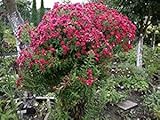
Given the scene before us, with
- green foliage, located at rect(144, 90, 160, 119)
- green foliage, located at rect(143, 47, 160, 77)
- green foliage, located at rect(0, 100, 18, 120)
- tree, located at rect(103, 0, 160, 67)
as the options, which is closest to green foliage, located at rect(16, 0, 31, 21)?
green foliage, located at rect(143, 47, 160, 77)

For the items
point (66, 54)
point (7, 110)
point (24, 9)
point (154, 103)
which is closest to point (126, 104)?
point (154, 103)

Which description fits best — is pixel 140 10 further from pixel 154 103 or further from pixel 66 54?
pixel 66 54

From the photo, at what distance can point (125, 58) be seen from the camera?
276 inches

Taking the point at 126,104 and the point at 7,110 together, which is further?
the point at 126,104

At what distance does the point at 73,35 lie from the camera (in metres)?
3.33

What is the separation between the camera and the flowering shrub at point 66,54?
331 centimetres

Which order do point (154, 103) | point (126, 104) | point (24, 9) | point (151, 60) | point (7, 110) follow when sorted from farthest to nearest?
point (24, 9) → point (151, 60) → point (126, 104) → point (154, 103) → point (7, 110)

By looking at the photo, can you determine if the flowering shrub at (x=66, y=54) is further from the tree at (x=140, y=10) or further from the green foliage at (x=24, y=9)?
the green foliage at (x=24, y=9)

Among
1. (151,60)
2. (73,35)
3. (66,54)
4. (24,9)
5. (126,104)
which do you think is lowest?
(126,104)

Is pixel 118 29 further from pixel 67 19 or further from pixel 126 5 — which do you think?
pixel 126 5

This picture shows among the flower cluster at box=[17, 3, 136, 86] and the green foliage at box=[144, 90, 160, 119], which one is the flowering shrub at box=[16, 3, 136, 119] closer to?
the flower cluster at box=[17, 3, 136, 86]

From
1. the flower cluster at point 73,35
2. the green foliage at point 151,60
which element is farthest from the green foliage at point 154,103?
the flower cluster at point 73,35

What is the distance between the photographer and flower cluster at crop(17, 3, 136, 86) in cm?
333

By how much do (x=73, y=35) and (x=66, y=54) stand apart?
214 millimetres
